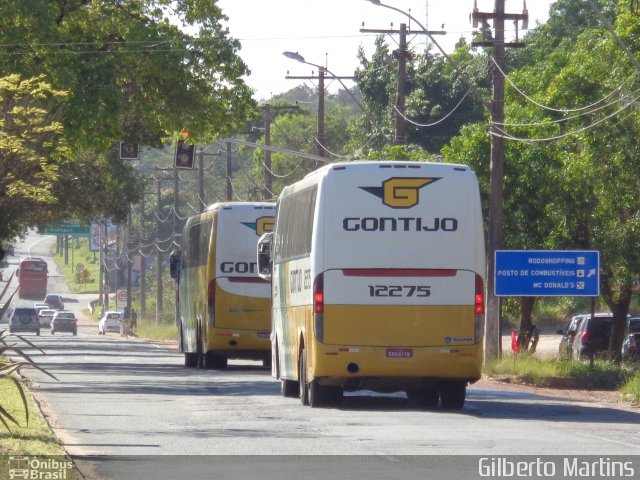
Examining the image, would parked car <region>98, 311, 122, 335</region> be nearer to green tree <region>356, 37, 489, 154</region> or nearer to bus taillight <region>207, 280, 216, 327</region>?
green tree <region>356, 37, 489, 154</region>

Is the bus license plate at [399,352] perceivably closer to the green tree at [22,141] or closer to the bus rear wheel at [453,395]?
the bus rear wheel at [453,395]

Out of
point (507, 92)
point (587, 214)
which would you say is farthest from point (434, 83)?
point (587, 214)

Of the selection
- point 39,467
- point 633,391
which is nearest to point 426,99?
point 633,391

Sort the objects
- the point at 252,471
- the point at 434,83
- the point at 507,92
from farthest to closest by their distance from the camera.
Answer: the point at 434,83, the point at 507,92, the point at 252,471

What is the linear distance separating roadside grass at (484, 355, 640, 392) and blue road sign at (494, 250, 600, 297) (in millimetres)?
1513

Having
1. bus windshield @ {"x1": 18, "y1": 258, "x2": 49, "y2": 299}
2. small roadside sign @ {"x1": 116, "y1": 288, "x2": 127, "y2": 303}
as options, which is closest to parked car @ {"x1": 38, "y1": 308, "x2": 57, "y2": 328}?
small roadside sign @ {"x1": 116, "y1": 288, "x2": 127, "y2": 303}

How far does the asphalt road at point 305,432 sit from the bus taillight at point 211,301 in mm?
5679

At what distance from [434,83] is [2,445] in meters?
55.9

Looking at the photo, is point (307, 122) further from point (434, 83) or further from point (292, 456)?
point (292, 456)

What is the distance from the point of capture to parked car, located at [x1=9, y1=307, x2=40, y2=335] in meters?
76.8

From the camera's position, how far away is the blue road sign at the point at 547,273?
2844 cm

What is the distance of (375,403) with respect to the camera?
21438 mm

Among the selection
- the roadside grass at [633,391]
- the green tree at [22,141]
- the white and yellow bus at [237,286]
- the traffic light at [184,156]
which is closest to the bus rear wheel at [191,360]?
the white and yellow bus at [237,286]

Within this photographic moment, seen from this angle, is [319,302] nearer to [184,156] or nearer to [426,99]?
[184,156]
